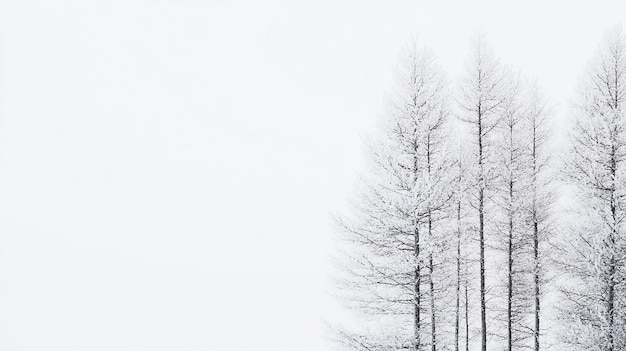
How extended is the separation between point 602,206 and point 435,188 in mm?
4611

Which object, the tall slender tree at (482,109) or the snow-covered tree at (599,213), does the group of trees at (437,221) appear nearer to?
the snow-covered tree at (599,213)

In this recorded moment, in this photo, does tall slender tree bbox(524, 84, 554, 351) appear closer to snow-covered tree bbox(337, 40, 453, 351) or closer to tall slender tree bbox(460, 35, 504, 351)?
tall slender tree bbox(460, 35, 504, 351)

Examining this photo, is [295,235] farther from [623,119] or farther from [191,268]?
[623,119]

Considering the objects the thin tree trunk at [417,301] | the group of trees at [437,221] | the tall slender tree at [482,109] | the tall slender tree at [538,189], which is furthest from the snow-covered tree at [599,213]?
the thin tree trunk at [417,301]

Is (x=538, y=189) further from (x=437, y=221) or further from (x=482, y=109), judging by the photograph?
(x=437, y=221)

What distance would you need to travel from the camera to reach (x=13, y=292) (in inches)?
3578

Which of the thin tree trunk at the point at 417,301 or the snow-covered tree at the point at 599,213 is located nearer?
the thin tree trunk at the point at 417,301

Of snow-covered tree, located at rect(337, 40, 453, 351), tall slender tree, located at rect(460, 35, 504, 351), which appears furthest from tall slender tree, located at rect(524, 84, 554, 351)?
snow-covered tree, located at rect(337, 40, 453, 351)

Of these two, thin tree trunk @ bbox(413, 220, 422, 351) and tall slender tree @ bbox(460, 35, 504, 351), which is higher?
tall slender tree @ bbox(460, 35, 504, 351)

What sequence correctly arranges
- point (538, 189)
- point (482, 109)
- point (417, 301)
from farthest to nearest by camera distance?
1. point (538, 189)
2. point (482, 109)
3. point (417, 301)

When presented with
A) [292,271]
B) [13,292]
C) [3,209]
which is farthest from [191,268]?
[3,209]

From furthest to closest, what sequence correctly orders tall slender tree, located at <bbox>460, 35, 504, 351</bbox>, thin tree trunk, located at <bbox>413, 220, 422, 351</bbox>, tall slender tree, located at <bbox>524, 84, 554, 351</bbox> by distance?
tall slender tree, located at <bbox>524, 84, 554, 351</bbox>
tall slender tree, located at <bbox>460, 35, 504, 351</bbox>
thin tree trunk, located at <bbox>413, 220, 422, 351</bbox>

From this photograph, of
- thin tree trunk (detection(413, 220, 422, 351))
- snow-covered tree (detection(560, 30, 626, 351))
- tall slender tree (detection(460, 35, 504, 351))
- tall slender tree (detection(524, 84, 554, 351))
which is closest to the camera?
thin tree trunk (detection(413, 220, 422, 351))

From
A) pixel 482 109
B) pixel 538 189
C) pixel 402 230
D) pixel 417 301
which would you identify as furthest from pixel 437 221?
pixel 538 189
